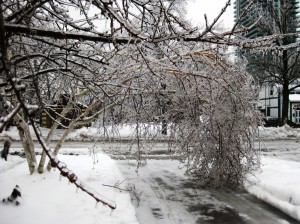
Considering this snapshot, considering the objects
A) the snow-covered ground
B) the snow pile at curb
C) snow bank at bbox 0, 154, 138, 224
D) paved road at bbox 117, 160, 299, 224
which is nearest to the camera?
snow bank at bbox 0, 154, 138, 224

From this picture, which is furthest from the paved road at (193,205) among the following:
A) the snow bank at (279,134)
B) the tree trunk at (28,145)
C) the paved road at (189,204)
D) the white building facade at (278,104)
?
the white building facade at (278,104)

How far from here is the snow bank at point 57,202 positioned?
6000 millimetres

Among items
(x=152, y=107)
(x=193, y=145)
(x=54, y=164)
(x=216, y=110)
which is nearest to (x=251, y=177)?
(x=193, y=145)

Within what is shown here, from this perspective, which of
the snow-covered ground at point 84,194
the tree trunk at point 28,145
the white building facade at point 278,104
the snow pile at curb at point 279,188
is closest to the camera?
the snow-covered ground at point 84,194

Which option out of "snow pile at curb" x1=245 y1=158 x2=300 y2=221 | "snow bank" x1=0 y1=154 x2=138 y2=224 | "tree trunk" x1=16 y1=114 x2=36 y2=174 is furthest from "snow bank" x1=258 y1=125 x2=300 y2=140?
"tree trunk" x1=16 y1=114 x2=36 y2=174

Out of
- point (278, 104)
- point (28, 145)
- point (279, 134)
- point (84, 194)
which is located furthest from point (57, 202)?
point (278, 104)

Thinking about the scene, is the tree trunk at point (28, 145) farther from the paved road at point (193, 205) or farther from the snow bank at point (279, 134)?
the snow bank at point (279, 134)

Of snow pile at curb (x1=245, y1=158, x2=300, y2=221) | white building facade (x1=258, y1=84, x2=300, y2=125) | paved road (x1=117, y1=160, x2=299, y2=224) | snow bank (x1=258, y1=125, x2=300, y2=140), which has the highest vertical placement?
white building facade (x1=258, y1=84, x2=300, y2=125)

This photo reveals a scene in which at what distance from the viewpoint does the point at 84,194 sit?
7.62m

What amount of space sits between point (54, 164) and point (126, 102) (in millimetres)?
6726

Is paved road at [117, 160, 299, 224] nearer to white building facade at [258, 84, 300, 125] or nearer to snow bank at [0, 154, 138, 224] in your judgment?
snow bank at [0, 154, 138, 224]

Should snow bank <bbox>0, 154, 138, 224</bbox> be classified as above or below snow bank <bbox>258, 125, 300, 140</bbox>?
below

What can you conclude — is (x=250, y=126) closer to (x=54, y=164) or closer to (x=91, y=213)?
(x=91, y=213)

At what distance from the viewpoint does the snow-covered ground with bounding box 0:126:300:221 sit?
242 inches
